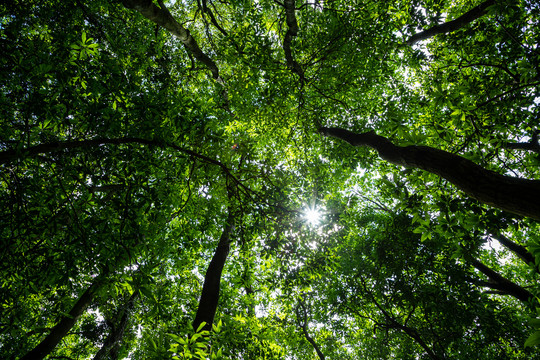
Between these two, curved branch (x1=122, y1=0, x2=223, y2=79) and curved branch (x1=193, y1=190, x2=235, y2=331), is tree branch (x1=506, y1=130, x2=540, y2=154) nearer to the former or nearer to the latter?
curved branch (x1=193, y1=190, x2=235, y2=331)

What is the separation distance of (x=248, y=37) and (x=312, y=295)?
412 inches

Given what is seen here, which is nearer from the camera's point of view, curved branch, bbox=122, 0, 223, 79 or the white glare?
curved branch, bbox=122, 0, 223, 79

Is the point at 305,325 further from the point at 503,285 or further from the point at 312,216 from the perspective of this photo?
the point at 312,216

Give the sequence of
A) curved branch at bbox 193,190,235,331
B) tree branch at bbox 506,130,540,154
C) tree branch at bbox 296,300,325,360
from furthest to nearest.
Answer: tree branch at bbox 296,300,325,360 → tree branch at bbox 506,130,540,154 → curved branch at bbox 193,190,235,331

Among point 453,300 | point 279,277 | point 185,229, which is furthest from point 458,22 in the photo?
point 185,229

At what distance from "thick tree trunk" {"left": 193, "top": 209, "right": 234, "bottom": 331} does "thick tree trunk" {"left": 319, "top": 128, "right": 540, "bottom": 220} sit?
3.71 m

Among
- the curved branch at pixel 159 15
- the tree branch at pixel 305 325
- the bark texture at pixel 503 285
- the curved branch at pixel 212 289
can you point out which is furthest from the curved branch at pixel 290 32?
the tree branch at pixel 305 325

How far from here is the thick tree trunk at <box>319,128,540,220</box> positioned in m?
2.52

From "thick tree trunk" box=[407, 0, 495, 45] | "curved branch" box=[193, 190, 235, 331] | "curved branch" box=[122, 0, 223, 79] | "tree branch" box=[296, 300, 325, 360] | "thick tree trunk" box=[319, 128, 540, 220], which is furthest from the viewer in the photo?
"tree branch" box=[296, 300, 325, 360]

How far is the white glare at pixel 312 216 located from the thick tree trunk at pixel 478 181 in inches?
Result: 83.4

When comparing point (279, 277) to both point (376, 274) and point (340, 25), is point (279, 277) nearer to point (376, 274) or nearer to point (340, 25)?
point (376, 274)

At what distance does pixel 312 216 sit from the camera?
549 centimetres

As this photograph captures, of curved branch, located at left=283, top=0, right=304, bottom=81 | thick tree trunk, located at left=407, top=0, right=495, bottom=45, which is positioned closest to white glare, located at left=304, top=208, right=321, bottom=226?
curved branch, located at left=283, top=0, right=304, bottom=81

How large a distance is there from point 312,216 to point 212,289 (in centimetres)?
347
